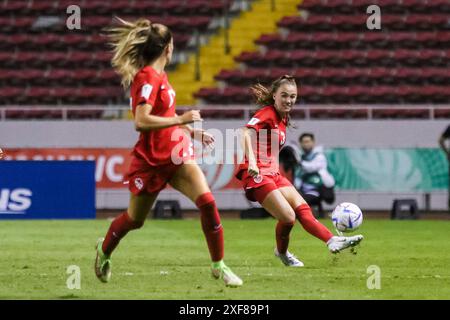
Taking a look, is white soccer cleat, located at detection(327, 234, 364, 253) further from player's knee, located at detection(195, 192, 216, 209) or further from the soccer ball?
player's knee, located at detection(195, 192, 216, 209)

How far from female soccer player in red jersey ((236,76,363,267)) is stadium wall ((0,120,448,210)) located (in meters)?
10.9

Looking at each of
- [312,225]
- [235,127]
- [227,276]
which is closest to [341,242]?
[312,225]

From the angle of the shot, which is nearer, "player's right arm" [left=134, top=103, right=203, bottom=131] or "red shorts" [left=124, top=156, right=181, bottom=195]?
"player's right arm" [left=134, top=103, right=203, bottom=131]

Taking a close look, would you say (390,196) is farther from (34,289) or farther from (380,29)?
(34,289)

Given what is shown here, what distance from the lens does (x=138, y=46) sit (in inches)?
360

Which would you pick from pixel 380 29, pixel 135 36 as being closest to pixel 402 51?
pixel 380 29

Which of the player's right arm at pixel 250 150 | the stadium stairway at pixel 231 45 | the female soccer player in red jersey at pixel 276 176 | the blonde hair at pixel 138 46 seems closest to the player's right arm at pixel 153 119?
the blonde hair at pixel 138 46

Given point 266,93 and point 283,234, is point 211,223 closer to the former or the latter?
point 283,234

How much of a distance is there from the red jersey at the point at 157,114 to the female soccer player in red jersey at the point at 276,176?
171 cm

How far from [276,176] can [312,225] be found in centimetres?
65

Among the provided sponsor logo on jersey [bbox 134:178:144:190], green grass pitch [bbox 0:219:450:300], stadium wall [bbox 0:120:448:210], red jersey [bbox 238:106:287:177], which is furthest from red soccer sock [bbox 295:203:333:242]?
stadium wall [bbox 0:120:448:210]

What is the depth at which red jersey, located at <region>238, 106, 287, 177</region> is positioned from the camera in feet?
36.7

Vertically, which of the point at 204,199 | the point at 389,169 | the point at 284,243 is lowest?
the point at 389,169

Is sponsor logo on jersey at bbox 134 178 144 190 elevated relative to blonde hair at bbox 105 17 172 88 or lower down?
lower down
